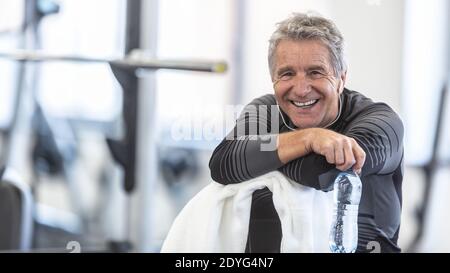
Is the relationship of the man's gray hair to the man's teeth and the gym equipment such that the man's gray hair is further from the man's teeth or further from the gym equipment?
the gym equipment

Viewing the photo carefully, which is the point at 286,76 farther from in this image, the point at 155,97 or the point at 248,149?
the point at 155,97

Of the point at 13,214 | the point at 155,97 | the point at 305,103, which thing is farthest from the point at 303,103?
the point at 13,214

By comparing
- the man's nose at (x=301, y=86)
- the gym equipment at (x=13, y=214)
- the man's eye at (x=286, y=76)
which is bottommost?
the gym equipment at (x=13, y=214)

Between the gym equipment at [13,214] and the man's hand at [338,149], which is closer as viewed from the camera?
the man's hand at [338,149]

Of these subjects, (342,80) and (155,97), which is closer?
(342,80)

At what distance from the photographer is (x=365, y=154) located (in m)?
0.72

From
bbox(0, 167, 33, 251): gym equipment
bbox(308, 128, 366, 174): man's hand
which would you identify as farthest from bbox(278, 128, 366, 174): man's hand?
bbox(0, 167, 33, 251): gym equipment

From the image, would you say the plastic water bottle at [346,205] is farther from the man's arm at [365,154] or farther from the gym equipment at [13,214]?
the gym equipment at [13,214]

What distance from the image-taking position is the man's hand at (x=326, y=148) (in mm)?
708

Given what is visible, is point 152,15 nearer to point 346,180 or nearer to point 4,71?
point 346,180

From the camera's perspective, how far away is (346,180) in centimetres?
72

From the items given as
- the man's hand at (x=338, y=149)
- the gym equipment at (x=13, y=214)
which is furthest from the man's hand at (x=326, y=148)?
the gym equipment at (x=13, y=214)

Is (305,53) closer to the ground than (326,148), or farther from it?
farther from it

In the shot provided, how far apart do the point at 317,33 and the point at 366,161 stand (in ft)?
0.48
